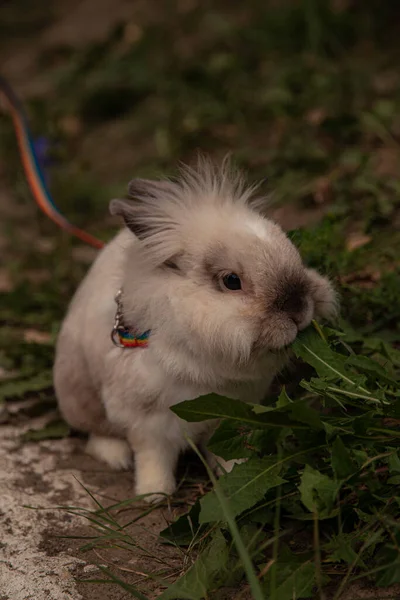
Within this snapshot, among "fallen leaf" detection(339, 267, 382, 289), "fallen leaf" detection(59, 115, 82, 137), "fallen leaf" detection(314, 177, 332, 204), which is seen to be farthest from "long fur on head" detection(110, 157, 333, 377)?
"fallen leaf" detection(59, 115, 82, 137)

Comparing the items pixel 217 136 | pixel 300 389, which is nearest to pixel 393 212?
pixel 300 389

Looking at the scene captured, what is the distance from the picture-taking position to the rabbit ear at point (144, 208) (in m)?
3.01

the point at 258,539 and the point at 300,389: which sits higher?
the point at 300,389

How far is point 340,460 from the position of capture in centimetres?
253

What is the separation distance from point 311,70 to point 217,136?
3.04ft

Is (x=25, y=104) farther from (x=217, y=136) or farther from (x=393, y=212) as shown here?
(x=393, y=212)

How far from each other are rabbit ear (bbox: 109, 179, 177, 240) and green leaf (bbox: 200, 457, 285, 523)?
0.93 meters

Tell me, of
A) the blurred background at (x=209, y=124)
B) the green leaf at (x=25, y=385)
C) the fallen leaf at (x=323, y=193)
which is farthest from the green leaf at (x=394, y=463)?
the fallen leaf at (x=323, y=193)

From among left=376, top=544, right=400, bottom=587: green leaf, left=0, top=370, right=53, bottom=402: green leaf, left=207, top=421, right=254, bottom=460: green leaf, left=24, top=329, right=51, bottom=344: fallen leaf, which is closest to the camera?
left=376, top=544, right=400, bottom=587: green leaf

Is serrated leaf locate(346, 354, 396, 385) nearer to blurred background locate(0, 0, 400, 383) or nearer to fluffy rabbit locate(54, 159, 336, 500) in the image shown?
fluffy rabbit locate(54, 159, 336, 500)

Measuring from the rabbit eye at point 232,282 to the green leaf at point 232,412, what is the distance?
1.36 ft

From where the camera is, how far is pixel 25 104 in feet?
22.0

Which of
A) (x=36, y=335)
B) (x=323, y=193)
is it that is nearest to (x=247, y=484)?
→ (x=36, y=335)

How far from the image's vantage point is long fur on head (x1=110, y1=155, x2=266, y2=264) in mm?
2992
